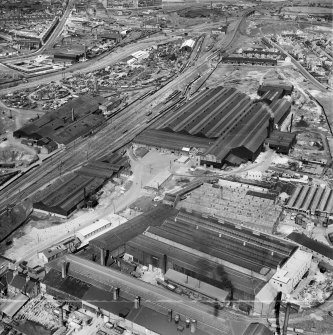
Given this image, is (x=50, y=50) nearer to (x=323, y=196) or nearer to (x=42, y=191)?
(x=42, y=191)

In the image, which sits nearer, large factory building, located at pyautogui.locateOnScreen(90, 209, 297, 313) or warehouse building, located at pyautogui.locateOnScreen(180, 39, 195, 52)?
large factory building, located at pyautogui.locateOnScreen(90, 209, 297, 313)

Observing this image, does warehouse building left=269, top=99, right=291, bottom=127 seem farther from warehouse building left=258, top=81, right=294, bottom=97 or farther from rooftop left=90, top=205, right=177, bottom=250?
rooftop left=90, top=205, right=177, bottom=250

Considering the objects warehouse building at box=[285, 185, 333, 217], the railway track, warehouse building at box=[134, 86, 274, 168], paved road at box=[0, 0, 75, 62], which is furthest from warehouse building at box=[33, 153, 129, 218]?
paved road at box=[0, 0, 75, 62]

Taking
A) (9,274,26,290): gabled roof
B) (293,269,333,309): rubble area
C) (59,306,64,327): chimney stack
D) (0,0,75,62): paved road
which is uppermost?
(293,269,333,309): rubble area

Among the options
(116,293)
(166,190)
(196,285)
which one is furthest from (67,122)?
(196,285)

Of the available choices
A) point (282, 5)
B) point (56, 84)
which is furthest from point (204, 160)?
point (282, 5)

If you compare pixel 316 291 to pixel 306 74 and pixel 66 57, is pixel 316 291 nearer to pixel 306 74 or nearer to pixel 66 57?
pixel 306 74

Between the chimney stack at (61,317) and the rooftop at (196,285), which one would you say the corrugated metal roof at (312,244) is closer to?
the rooftop at (196,285)

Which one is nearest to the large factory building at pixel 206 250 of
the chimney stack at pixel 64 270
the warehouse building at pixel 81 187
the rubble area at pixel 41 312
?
the chimney stack at pixel 64 270
